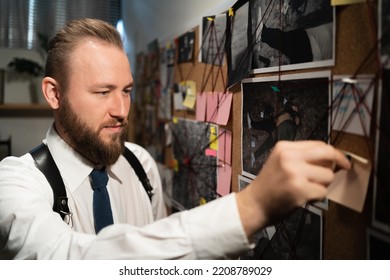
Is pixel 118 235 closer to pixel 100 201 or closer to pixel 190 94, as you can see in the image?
pixel 100 201

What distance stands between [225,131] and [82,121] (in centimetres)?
29

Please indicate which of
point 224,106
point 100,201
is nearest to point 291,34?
point 224,106

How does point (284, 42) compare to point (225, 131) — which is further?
point (225, 131)

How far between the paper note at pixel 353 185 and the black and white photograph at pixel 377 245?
3cm

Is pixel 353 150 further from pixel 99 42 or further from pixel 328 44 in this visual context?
pixel 99 42

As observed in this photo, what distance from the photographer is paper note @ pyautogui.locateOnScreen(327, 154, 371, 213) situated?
425 millimetres

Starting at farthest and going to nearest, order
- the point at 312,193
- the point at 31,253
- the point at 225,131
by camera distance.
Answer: the point at 225,131
the point at 31,253
the point at 312,193

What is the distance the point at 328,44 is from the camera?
0.47 m

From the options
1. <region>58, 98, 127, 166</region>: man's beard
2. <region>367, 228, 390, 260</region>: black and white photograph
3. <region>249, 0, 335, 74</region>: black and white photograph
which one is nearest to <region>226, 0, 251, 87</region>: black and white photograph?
<region>249, 0, 335, 74</region>: black and white photograph

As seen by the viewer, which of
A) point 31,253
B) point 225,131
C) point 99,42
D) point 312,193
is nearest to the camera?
point 312,193

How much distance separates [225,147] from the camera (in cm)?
74

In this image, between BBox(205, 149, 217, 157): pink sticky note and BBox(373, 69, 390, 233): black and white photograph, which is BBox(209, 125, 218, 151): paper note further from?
BBox(373, 69, 390, 233): black and white photograph

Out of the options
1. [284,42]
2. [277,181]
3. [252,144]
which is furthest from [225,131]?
[277,181]

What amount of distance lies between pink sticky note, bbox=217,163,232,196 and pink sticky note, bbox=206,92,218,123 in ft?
0.36
